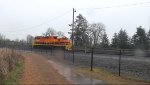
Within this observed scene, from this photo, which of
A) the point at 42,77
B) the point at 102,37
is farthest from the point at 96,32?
the point at 42,77

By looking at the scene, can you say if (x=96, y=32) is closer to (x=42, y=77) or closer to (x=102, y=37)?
(x=102, y=37)

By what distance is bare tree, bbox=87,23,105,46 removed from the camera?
460 ft

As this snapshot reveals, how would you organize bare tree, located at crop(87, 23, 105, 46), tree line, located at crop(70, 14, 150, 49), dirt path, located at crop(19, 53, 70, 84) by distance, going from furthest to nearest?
1. bare tree, located at crop(87, 23, 105, 46)
2. tree line, located at crop(70, 14, 150, 49)
3. dirt path, located at crop(19, 53, 70, 84)

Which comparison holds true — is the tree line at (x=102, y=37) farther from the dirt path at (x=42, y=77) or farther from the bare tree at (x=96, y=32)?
the dirt path at (x=42, y=77)

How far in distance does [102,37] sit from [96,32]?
24.2 feet

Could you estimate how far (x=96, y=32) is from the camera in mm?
145375

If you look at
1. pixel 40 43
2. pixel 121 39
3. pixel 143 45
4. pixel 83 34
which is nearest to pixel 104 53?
pixel 40 43

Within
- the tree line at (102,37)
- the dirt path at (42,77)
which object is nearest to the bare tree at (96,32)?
the tree line at (102,37)

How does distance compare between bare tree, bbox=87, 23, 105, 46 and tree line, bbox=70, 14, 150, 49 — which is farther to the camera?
bare tree, bbox=87, 23, 105, 46

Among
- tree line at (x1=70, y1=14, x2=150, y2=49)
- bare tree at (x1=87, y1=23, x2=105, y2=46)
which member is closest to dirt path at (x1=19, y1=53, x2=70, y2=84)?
tree line at (x1=70, y1=14, x2=150, y2=49)

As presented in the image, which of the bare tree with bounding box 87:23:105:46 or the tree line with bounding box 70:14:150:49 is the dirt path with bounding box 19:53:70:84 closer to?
the tree line with bounding box 70:14:150:49

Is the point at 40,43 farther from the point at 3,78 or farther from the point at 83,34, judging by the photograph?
the point at 3,78

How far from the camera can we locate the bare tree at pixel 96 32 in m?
140

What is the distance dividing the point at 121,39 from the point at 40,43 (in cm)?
3601
